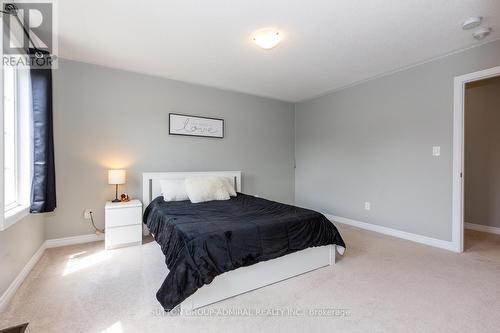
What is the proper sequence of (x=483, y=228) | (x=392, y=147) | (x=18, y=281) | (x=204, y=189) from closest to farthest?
(x=18, y=281) → (x=204, y=189) → (x=392, y=147) → (x=483, y=228)

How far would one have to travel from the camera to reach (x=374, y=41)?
104 inches

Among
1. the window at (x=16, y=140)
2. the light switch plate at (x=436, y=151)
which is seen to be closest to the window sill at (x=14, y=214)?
the window at (x=16, y=140)

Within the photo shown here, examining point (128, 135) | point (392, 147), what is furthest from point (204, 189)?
point (392, 147)

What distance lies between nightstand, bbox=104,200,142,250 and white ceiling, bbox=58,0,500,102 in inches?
75.0

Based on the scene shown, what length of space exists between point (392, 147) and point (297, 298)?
275 centimetres

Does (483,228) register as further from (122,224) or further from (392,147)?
(122,224)

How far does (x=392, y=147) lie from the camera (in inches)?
140

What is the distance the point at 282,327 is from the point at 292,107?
4.41 meters

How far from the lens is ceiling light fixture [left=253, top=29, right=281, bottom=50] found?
2.43m

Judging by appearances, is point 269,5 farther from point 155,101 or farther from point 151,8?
point 155,101

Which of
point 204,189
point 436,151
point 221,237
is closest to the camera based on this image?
point 221,237

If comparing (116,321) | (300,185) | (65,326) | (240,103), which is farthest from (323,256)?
(240,103)

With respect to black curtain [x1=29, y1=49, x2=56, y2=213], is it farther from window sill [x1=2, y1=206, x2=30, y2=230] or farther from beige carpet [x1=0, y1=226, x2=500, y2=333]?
beige carpet [x1=0, y1=226, x2=500, y2=333]

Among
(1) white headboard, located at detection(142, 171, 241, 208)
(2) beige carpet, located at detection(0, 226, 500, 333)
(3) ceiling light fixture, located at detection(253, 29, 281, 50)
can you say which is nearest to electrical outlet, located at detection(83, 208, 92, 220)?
(2) beige carpet, located at detection(0, 226, 500, 333)
